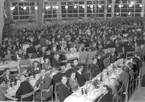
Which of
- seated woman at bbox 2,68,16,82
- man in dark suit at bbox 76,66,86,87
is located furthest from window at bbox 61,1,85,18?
man in dark suit at bbox 76,66,86,87

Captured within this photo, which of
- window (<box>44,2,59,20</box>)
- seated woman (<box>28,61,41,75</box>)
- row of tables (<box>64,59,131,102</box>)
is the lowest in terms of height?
row of tables (<box>64,59,131,102</box>)

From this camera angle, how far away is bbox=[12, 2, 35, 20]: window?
1168 inches

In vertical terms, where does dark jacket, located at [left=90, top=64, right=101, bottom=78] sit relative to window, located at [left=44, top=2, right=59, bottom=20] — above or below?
below

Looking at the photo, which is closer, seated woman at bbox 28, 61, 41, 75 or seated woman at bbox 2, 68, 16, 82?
seated woman at bbox 2, 68, 16, 82

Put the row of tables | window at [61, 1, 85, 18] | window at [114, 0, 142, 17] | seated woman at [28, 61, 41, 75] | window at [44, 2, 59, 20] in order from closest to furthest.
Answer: the row of tables, seated woman at [28, 61, 41, 75], window at [114, 0, 142, 17], window at [44, 2, 59, 20], window at [61, 1, 85, 18]

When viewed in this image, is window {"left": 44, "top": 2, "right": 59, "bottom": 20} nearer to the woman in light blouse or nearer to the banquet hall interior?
the banquet hall interior

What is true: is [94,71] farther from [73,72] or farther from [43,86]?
[43,86]

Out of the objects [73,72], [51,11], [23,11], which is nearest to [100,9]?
[51,11]

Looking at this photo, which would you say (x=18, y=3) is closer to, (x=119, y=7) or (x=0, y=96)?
(x=119, y=7)

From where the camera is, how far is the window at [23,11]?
29.7 m

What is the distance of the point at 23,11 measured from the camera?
29.9 m

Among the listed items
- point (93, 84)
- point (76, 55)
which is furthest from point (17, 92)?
point (76, 55)

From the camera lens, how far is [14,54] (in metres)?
11.3

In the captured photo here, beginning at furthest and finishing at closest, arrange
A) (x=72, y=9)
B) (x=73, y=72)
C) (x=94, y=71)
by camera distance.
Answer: (x=72, y=9)
(x=94, y=71)
(x=73, y=72)
